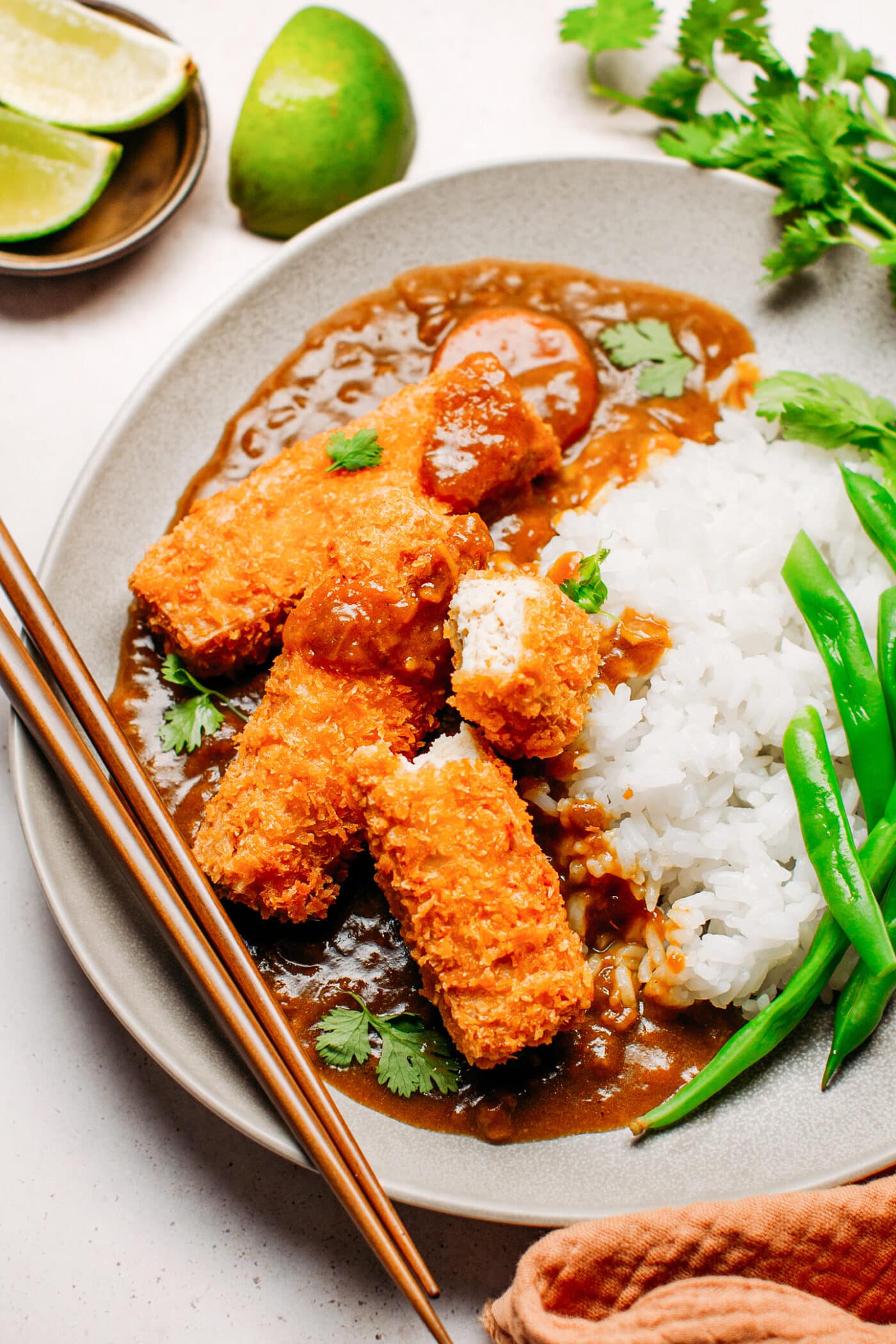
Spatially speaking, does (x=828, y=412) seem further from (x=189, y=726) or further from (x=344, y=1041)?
(x=344, y=1041)

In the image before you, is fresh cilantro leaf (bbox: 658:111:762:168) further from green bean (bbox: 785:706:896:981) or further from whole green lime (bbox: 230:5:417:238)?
green bean (bbox: 785:706:896:981)

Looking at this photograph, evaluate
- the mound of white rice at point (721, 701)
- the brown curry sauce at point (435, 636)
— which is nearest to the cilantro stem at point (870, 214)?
the brown curry sauce at point (435, 636)

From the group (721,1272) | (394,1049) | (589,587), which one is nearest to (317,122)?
(589,587)

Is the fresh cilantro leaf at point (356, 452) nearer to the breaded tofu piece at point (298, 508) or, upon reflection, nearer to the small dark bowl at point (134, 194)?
the breaded tofu piece at point (298, 508)

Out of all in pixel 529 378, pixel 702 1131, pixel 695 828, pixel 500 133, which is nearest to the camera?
pixel 702 1131

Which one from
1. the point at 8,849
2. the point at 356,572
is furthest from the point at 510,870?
the point at 8,849

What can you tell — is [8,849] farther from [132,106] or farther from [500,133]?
[500,133]
